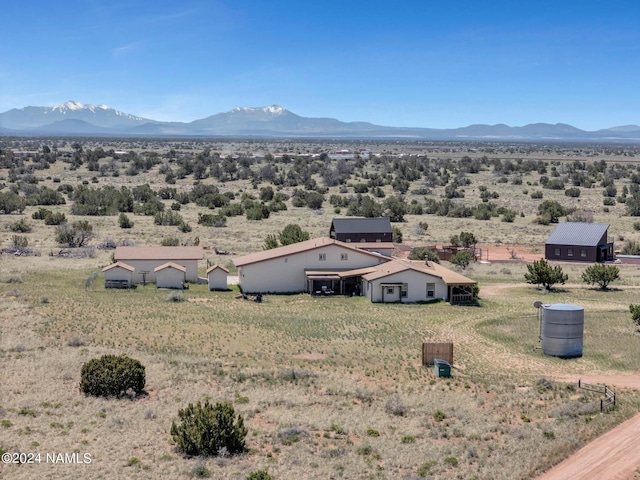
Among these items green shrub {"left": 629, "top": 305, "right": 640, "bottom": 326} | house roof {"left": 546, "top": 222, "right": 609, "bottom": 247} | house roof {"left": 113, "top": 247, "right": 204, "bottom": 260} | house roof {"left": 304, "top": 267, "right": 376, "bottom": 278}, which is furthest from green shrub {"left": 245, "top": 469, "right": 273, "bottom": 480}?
house roof {"left": 546, "top": 222, "right": 609, "bottom": 247}

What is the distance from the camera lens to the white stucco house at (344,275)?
43656 millimetres

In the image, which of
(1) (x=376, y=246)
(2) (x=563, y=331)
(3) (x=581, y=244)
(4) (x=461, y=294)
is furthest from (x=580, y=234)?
(2) (x=563, y=331)

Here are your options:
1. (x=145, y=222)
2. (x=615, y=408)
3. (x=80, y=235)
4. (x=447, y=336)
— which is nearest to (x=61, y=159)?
(x=145, y=222)

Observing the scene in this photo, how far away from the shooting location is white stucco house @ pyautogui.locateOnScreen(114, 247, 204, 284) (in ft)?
154

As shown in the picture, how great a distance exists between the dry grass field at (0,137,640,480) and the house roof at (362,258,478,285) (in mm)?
1554

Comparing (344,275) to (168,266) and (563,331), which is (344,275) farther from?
(563,331)

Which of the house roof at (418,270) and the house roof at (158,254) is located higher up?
the house roof at (158,254)

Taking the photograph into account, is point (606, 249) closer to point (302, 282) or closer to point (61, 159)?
point (302, 282)

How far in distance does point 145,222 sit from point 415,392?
5258 cm

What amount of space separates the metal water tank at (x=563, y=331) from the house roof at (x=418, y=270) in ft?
35.4

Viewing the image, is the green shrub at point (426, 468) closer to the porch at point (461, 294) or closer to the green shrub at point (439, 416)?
the green shrub at point (439, 416)

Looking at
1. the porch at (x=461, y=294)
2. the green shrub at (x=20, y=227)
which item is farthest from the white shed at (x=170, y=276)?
the green shrub at (x=20, y=227)

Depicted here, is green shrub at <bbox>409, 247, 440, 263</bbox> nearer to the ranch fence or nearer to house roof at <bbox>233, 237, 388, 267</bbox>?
house roof at <bbox>233, 237, 388, 267</bbox>

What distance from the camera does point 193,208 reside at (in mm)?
86750
